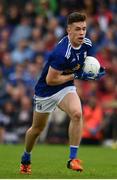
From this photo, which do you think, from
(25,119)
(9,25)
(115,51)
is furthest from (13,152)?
(9,25)

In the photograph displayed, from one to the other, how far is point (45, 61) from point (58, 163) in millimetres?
7995

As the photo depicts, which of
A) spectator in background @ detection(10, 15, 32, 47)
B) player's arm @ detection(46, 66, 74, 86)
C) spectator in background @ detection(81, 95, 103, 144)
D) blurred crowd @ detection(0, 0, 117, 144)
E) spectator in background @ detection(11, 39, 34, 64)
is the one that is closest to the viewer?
player's arm @ detection(46, 66, 74, 86)

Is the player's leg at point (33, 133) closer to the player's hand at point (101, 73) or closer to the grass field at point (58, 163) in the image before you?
the grass field at point (58, 163)

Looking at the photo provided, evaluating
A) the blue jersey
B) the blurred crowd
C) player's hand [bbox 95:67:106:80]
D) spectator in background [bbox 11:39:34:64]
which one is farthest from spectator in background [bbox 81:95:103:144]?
the blue jersey

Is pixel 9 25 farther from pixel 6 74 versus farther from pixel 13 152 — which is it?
pixel 13 152

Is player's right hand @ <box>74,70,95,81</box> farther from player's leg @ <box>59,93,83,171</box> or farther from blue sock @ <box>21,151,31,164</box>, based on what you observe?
blue sock @ <box>21,151,31,164</box>

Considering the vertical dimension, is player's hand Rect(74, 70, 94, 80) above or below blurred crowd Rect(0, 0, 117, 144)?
above

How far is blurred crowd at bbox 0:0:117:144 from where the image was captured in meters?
18.8

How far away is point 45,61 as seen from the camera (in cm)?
2050

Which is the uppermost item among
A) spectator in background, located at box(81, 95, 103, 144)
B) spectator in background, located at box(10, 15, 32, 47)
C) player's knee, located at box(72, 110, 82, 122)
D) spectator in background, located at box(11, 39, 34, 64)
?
player's knee, located at box(72, 110, 82, 122)

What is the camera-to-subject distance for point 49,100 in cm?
1054

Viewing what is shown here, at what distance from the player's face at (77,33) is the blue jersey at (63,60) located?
0.07 meters

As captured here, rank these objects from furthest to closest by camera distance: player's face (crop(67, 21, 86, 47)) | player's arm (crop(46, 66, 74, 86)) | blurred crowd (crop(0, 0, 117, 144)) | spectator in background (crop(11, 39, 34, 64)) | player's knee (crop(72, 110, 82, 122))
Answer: spectator in background (crop(11, 39, 34, 64)) → blurred crowd (crop(0, 0, 117, 144)) → player's face (crop(67, 21, 86, 47)) → player's arm (crop(46, 66, 74, 86)) → player's knee (crop(72, 110, 82, 122))

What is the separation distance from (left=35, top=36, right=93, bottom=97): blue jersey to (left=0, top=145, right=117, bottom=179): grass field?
1.13 metres
